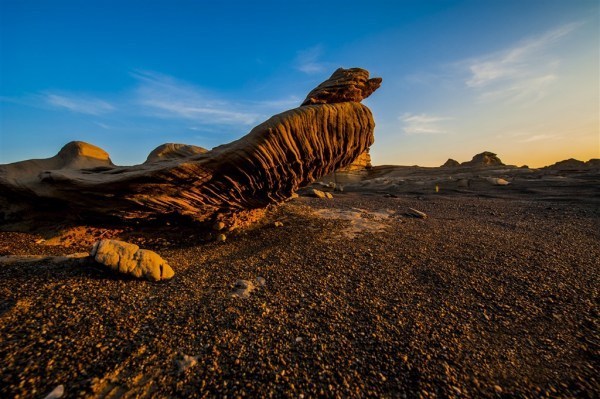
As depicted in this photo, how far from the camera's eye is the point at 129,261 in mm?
3629

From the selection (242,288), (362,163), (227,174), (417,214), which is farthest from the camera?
(362,163)

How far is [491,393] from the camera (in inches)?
79.6

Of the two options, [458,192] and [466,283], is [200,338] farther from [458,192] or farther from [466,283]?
[458,192]

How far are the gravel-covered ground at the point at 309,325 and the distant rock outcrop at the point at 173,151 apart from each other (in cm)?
225

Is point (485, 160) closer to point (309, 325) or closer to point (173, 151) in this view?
point (173, 151)

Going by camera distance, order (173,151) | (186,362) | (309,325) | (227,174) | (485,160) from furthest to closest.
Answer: (485,160) → (173,151) → (227,174) → (309,325) → (186,362)

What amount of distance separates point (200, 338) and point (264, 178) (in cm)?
310

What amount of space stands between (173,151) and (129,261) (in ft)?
12.6

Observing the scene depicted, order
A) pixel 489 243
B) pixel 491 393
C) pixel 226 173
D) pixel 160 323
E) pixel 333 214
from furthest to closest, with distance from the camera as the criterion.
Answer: pixel 333 214, pixel 489 243, pixel 226 173, pixel 160 323, pixel 491 393

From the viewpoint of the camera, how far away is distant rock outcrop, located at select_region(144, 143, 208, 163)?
6.41m

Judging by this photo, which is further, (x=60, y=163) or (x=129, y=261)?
(x=60, y=163)

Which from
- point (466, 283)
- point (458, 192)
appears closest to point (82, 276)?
point (466, 283)

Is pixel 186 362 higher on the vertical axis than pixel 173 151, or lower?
lower

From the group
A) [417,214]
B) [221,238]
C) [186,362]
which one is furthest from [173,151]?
[417,214]
